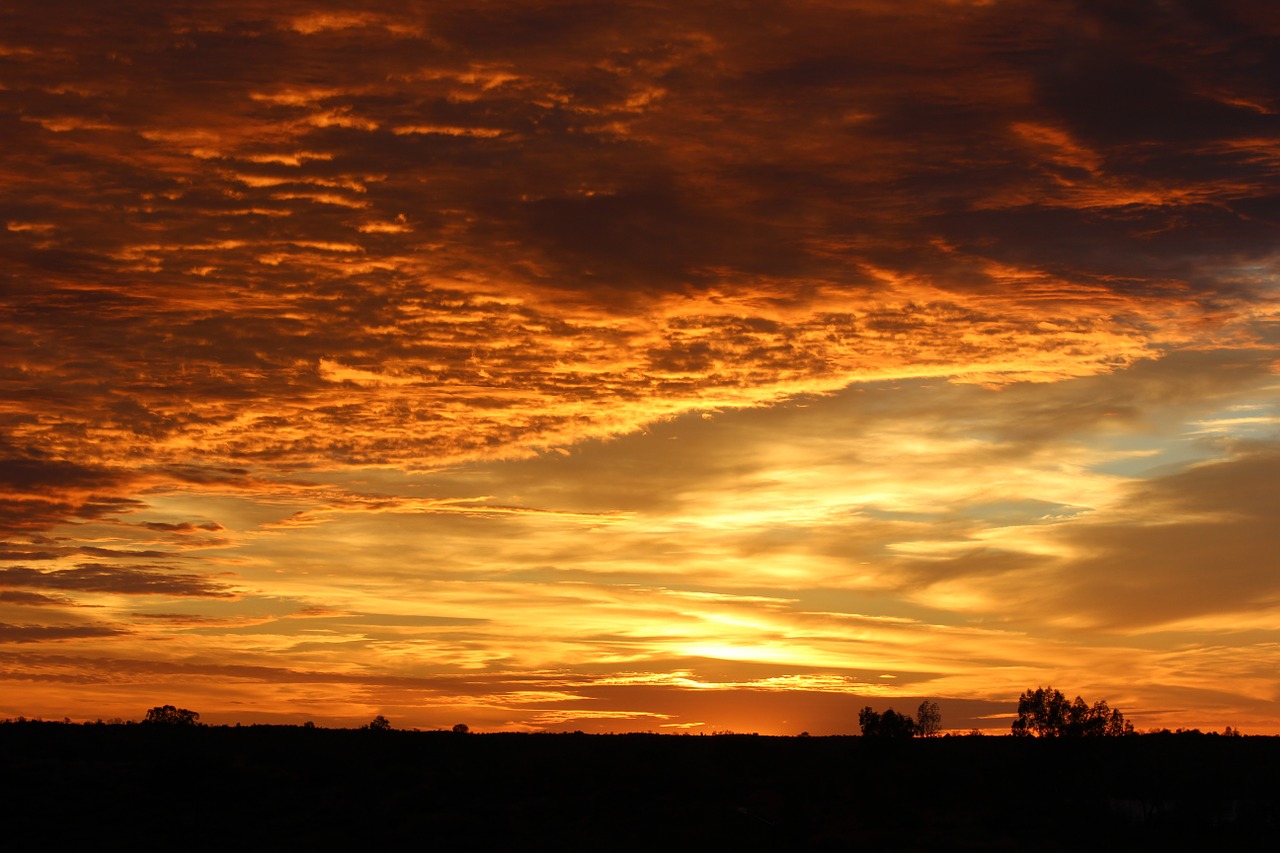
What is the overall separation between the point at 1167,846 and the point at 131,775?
5051cm

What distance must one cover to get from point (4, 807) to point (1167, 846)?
2076 inches

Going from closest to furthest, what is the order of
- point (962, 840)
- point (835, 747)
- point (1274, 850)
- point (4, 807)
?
1. point (1274, 850)
2. point (962, 840)
3. point (4, 807)
4. point (835, 747)

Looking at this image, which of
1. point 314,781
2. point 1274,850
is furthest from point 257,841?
point 1274,850

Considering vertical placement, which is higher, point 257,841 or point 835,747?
point 835,747

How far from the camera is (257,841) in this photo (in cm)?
5647

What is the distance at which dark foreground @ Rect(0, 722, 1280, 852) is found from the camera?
173 feet

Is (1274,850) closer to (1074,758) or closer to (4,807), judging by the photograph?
(1074,758)

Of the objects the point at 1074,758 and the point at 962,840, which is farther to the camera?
the point at 1074,758

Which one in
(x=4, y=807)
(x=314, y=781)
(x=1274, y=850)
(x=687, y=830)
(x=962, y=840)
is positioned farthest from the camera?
(x=314, y=781)

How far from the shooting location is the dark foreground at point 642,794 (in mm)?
52594

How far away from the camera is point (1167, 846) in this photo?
160 ft

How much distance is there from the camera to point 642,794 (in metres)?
61.6

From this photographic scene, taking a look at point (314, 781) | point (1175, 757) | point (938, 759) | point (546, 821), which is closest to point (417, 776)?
point (314, 781)

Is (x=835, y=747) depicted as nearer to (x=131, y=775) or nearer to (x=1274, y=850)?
(x=1274, y=850)
